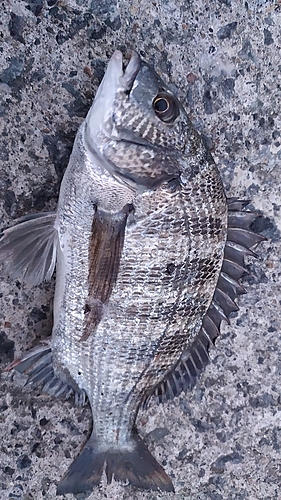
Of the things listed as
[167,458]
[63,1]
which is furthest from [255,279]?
[63,1]

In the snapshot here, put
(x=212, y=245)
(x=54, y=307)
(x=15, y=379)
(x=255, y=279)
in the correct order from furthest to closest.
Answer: (x=255, y=279), (x=15, y=379), (x=54, y=307), (x=212, y=245)

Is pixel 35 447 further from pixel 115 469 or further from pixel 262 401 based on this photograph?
pixel 262 401

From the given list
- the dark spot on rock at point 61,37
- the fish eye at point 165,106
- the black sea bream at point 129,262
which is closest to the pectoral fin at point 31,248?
the black sea bream at point 129,262

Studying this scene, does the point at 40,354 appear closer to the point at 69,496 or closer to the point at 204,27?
the point at 69,496

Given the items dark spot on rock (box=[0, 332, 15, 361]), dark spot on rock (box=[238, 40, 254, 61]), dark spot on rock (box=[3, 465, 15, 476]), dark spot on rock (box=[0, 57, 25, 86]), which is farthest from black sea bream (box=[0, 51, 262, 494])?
dark spot on rock (box=[238, 40, 254, 61])

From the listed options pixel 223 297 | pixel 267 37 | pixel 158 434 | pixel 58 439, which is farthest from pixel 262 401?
pixel 267 37

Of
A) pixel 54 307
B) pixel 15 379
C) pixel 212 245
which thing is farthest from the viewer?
pixel 15 379

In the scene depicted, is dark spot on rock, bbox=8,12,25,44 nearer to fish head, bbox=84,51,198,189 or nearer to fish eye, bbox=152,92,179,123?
fish head, bbox=84,51,198,189
